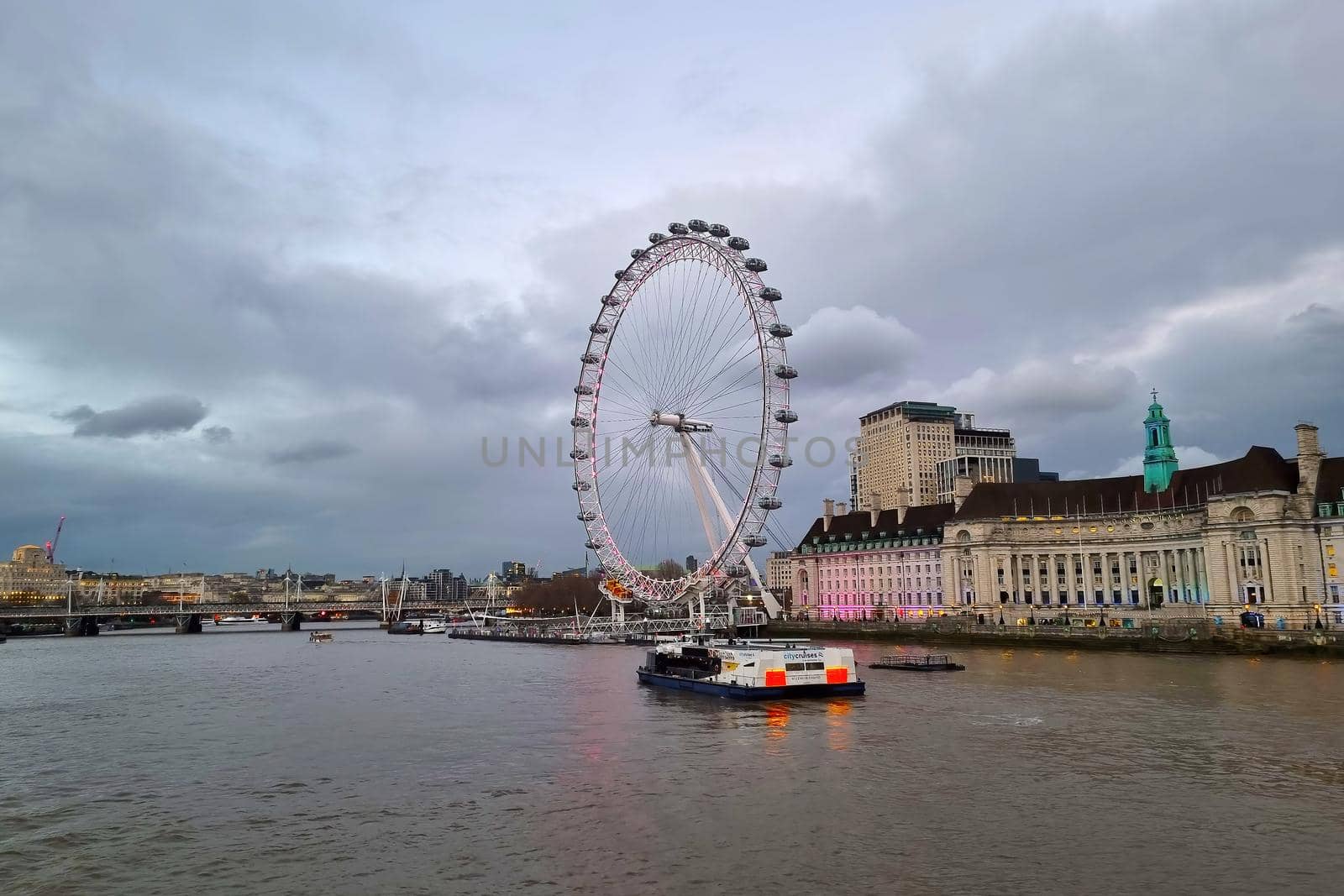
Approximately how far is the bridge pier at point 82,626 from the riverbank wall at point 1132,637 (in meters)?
134

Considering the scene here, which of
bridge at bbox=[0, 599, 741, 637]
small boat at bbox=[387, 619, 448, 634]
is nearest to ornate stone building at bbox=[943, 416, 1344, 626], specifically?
bridge at bbox=[0, 599, 741, 637]

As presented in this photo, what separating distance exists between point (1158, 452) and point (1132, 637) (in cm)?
4265

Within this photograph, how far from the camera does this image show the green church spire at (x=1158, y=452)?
365 feet

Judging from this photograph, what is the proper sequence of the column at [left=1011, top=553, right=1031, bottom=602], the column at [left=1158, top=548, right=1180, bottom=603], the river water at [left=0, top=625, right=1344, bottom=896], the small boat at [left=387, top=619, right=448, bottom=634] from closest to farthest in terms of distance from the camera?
the river water at [left=0, top=625, right=1344, bottom=896], the column at [left=1158, top=548, right=1180, bottom=603], the column at [left=1011, top=553, right=1031, bottom=602], the small boat at [left=387, top=619, right=448, bottom=634]

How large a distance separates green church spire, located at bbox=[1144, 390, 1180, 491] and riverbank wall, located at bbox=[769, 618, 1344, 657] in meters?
30.5

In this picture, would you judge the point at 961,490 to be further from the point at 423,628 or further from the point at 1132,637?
the point at 423,628

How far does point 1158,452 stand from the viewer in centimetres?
11438

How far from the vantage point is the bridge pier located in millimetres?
164625

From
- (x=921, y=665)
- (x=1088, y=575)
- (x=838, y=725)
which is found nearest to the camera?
(x=838, y=725)

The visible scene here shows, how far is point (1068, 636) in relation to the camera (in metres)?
85.4

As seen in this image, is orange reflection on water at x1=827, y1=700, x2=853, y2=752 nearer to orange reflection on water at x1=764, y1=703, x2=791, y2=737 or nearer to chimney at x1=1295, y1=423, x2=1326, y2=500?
orange reflection on water at x1=764, y1=703, x2=791, y2=737

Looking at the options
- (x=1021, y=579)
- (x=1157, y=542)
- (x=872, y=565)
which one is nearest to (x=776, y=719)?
(x=1157, y=542)

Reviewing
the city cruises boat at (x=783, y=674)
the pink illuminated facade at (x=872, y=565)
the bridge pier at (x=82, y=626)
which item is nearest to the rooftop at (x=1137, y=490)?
the pink illuminated facade at (x=872, y=565)

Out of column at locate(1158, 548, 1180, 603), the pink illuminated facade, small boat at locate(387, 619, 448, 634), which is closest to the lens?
column at locate(1158, 548, 1180, 603)
